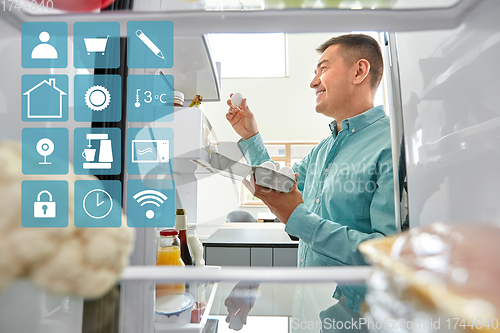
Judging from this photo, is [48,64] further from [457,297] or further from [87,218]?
[457,297]

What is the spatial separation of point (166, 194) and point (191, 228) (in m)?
0.38

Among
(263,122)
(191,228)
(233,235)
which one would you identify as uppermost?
(263,122)

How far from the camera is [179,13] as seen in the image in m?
0.26

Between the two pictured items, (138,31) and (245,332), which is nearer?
(138,31)

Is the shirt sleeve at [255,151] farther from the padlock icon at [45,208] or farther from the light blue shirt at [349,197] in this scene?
the padlock icon at [45,208]

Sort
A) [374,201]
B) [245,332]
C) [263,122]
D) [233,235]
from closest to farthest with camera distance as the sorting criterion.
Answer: [245,332] → [374,201] → [233,235] → [263,122]

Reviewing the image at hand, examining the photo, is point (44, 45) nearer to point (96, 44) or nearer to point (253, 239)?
point (96, 44)

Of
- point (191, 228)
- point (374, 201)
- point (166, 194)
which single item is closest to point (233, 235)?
point (191, 228)

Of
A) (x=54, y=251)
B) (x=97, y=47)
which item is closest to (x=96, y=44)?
(x=97, y=47)

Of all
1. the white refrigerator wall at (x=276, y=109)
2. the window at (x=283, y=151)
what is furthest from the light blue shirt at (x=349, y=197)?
the window at (x=283, y=151)

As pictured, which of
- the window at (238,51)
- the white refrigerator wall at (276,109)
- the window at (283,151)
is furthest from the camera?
the window at (283,151)

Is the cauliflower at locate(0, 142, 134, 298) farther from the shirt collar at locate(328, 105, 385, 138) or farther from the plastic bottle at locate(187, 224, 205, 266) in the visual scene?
the shirt collar at locate(328, 105, 385, 138)

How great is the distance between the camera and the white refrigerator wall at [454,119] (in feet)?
0.99

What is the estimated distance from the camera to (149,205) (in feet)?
1.03
